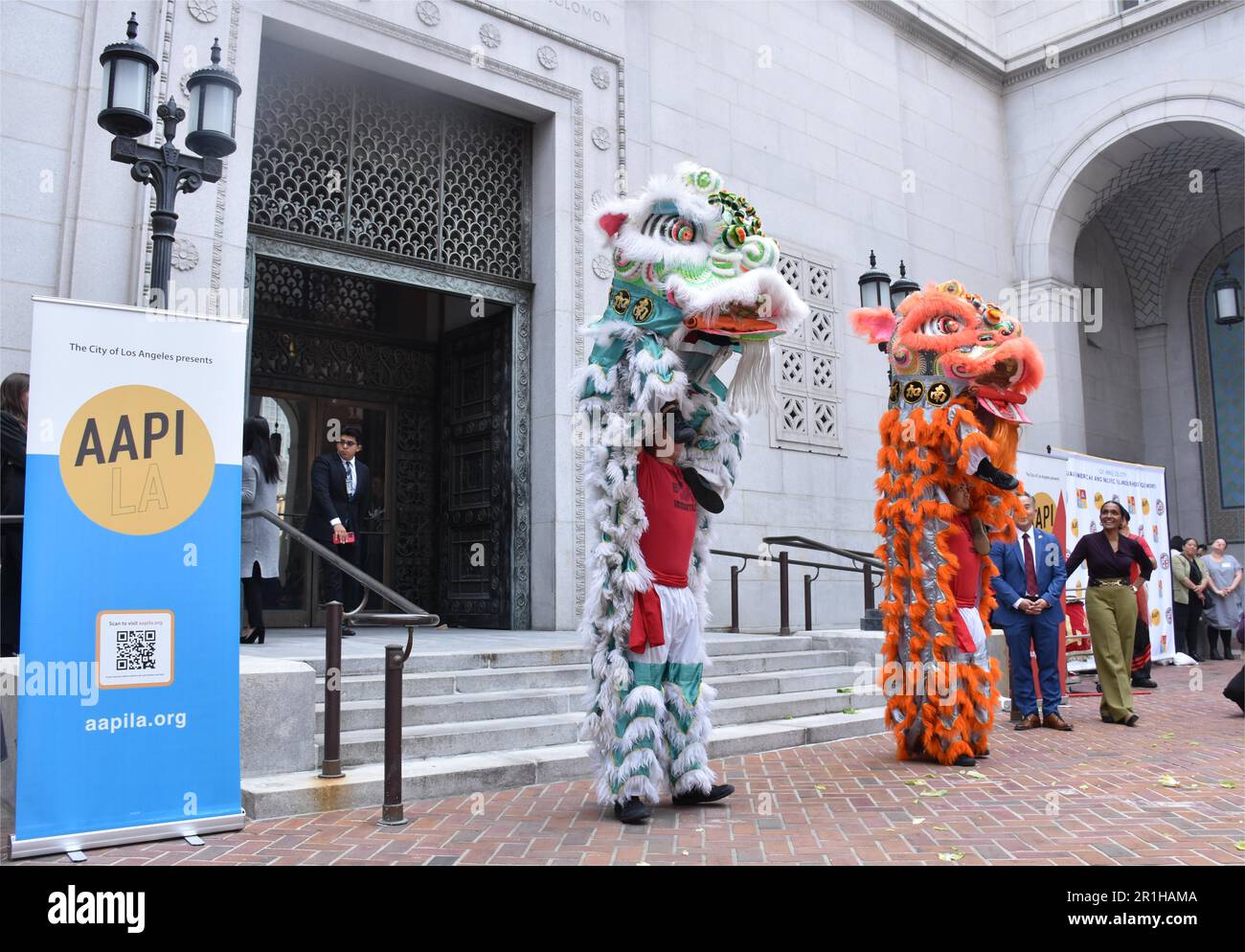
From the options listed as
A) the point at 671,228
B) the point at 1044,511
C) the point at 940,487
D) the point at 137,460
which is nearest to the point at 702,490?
the point at 671,228

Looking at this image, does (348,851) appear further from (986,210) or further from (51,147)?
(986,210)

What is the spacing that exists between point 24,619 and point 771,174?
1061 centimetres

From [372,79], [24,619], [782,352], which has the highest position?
[372,79]

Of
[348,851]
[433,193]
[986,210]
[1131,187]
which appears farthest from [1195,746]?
[1131,187]

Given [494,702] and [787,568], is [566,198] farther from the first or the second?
[494,702]

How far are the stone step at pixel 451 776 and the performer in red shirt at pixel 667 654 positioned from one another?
99cm

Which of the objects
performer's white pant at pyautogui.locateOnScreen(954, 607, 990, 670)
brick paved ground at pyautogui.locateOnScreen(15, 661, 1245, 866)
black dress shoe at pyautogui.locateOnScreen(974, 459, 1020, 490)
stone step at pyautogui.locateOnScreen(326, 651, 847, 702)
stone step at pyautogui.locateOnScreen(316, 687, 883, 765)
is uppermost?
black dress shoe at pyautogui.locateOnScreen(974, 459, 1020, 490)

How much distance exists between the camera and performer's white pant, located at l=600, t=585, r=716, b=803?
177 inches

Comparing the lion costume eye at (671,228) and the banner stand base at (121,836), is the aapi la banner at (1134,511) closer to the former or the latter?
the lion costume eye at (671,228)

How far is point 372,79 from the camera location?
971 centimetres

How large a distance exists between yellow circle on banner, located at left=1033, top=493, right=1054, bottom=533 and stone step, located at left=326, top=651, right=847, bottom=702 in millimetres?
3695

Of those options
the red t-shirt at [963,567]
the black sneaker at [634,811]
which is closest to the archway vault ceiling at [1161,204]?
the red t-shirt at [963,567]

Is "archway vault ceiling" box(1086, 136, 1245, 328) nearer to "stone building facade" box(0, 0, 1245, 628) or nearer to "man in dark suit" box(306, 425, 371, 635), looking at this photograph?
"stone building facade" box(0, 0, 1245, 628)

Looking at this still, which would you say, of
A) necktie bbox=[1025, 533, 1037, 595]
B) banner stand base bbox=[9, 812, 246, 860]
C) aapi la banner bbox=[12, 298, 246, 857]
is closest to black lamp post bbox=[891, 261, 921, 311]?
necktie bbox=[1025, 533, 1037, 595]
